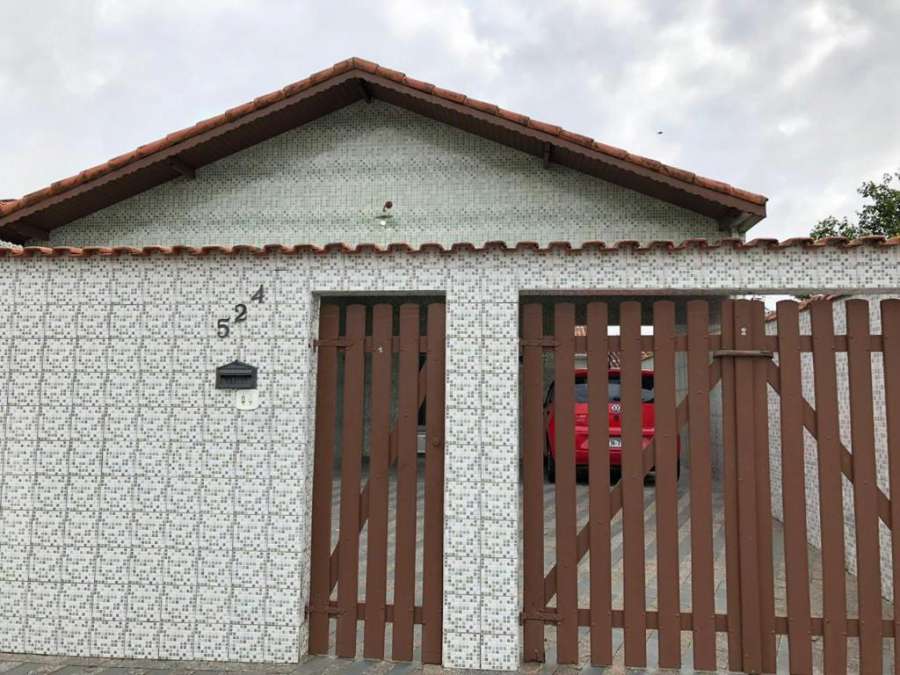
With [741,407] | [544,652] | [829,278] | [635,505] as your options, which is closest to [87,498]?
[544,652]

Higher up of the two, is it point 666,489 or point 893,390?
point 893,390

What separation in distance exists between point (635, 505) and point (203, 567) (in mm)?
2678

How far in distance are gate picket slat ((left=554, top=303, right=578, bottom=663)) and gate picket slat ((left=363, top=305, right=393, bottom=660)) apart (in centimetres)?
105

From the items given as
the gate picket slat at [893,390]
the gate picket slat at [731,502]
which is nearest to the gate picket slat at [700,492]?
the gate picket slat at [731,502]

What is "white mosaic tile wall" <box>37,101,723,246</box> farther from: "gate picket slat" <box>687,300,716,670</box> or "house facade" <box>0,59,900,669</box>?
"gate picket slat" <box>687,300,716,670</box>

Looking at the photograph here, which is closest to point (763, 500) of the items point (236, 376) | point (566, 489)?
point (566, 489)

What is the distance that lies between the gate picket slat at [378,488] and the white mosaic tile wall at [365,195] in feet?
10.7

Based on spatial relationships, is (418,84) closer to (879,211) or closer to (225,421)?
(225,421)

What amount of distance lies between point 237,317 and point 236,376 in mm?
380

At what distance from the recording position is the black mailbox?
3.72 metres

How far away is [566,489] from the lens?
3.50m

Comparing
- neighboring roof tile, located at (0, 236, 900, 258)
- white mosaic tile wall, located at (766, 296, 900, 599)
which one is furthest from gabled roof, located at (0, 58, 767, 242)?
neighboring roof tile, located at (0, 236, 900, 258)

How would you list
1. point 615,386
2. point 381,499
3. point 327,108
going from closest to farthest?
1. point 381,499
2. point 327,108
3. point 615,386

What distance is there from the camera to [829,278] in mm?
3430
